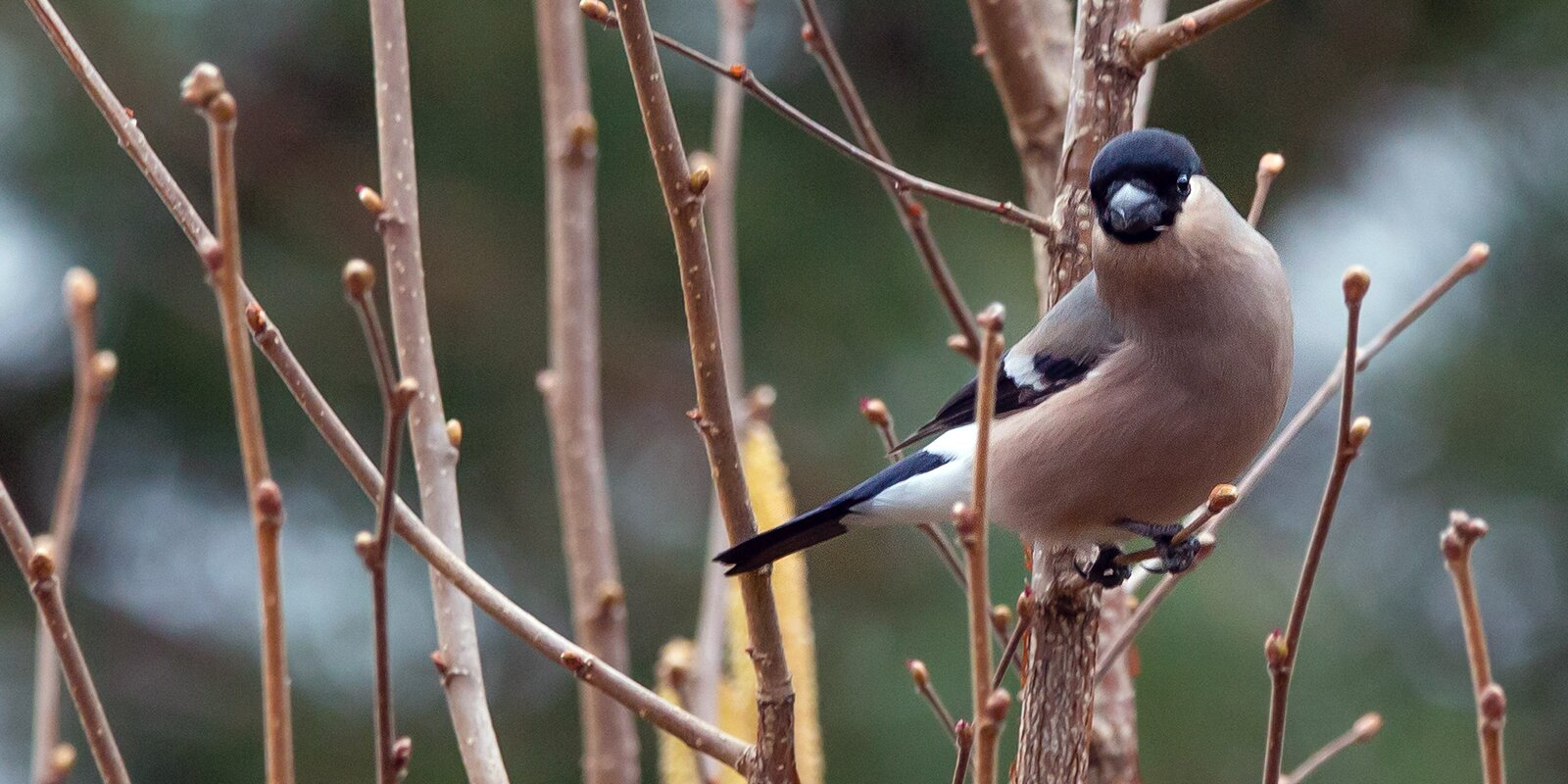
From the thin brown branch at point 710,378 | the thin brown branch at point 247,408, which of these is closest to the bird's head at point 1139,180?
the thin brown branch at point 710,378

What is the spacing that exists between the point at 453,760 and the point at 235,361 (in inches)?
103

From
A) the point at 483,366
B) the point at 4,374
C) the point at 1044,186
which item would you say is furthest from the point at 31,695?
the point at 1044,186

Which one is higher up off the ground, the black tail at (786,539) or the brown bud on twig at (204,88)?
the black tail at (786,539)

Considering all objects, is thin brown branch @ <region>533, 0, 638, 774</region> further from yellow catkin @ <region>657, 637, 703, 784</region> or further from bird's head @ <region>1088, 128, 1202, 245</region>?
bird's head @ <region>1088, 128, 1202, 245</region>

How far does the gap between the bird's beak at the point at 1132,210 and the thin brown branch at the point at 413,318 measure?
1.67 feet

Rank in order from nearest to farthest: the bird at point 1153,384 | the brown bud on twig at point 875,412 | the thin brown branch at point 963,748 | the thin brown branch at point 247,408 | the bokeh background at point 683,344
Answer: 1. the thin brown branch at point 247,408
2. the thin brown branch at point 963,748
3. the brown bud on twig at point 875,412
4. the bird at point 1153,384
5. the bokeh background at point 683,344

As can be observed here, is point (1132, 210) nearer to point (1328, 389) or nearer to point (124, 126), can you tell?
point (1328, 389)

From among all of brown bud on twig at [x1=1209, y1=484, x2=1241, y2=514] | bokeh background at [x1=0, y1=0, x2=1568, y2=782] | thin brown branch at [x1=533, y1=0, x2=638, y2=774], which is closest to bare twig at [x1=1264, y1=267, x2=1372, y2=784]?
brown bud on twig at [x1=1209, y1=484, x2=1241, y2=514]

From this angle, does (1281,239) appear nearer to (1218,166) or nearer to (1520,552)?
(1218,166)

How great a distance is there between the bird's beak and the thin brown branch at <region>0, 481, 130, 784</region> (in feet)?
2.50

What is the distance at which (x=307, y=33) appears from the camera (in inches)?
118

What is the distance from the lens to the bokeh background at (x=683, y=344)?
2.80 meters

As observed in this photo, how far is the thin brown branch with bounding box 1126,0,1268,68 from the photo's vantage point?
1.05 meters

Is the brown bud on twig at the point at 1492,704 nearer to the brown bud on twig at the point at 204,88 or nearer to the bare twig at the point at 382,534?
the bare twig at the point at 382,534
